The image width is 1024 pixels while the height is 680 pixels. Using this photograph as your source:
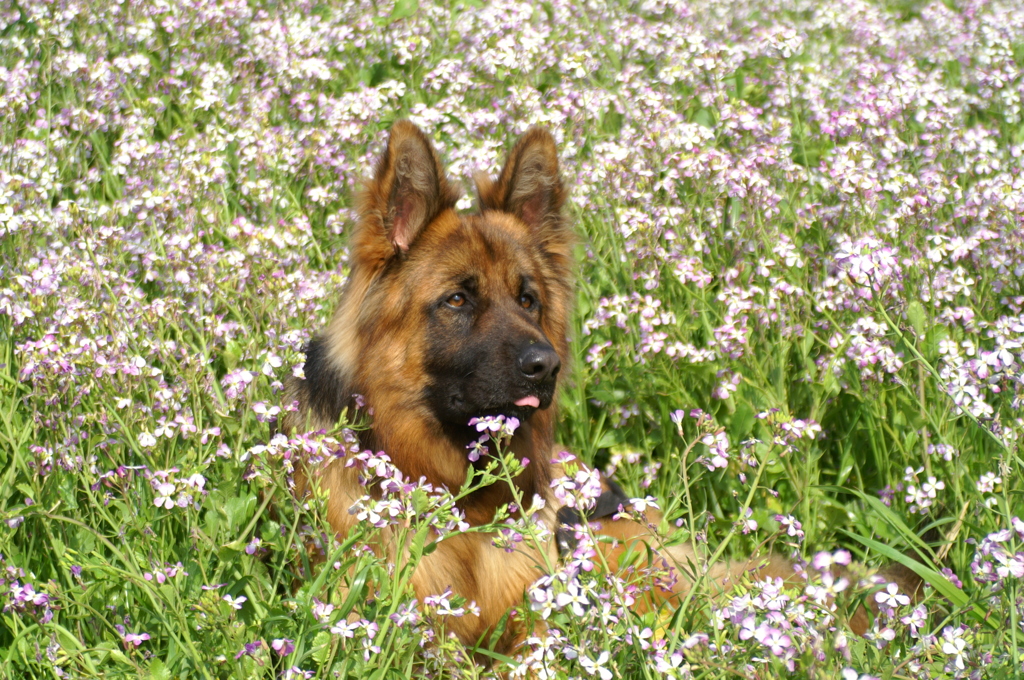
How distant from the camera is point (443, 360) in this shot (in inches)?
145

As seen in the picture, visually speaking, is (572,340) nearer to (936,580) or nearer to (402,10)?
(936,580)

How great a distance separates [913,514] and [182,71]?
16.9 feet

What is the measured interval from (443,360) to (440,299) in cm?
24

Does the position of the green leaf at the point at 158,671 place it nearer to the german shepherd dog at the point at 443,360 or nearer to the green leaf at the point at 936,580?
the german shepherd dog at the point at 443,360

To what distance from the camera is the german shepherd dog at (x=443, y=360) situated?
11.7 feet

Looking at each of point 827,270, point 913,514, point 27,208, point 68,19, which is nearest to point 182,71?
point 68,19

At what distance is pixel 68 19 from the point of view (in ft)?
20.6

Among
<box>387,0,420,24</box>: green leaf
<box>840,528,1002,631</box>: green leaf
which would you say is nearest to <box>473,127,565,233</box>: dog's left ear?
<box>840,528,1002,631</box>: green leaf

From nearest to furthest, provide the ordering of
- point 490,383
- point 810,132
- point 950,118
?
point 490,383
point 950,118
point 810,132

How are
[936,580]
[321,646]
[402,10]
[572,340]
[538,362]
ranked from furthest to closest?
[402,10] → [572,340] → [538,362] → [936,580] → [321,646]

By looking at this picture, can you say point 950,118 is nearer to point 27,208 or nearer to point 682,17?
point 682,17

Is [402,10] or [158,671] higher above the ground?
[402,10]

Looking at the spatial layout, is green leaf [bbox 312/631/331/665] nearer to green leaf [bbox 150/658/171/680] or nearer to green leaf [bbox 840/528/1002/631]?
green leaf [bbox 150/658/171/680]

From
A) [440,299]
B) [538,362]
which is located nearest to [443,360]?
[440,299]
